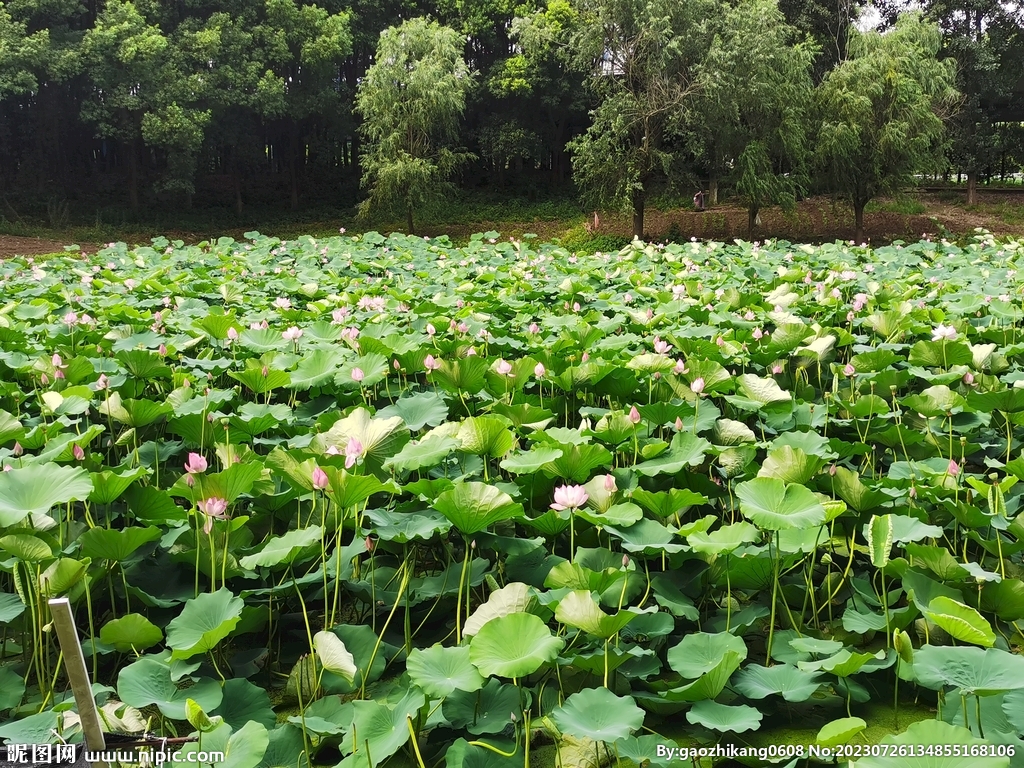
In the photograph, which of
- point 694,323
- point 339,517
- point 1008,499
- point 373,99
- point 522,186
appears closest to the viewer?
point 339,517

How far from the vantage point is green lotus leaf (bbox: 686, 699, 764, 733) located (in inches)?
46.0

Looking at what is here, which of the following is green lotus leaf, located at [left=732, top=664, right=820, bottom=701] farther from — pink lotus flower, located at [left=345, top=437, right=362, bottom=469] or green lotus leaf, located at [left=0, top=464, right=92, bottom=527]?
green lotus leaf, located at [left=0, top=464, right=92, bottom=527]

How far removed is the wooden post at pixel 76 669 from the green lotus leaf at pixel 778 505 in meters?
1.03

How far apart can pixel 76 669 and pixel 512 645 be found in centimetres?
61

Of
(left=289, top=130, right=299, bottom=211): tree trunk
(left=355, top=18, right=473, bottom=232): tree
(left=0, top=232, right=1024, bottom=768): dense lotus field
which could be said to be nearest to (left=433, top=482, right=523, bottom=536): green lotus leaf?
(left=0, top=232, right=1024, bottom=768): dense lotus field

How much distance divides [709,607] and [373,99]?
1488 centimetres

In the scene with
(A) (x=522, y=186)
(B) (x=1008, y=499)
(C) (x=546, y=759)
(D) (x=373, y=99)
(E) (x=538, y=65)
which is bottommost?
(C) (x=546, y=759)

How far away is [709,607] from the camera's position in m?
1.66

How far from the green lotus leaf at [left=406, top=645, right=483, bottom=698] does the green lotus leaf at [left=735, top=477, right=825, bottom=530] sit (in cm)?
55

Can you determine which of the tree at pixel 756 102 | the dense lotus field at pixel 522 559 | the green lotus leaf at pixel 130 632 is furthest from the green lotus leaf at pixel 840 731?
the tree at pixel 756 102

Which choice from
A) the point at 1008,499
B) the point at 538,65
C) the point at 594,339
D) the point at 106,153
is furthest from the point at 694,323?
the point at 106,153

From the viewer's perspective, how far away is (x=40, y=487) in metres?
1.45

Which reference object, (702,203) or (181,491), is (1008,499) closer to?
(181,491)

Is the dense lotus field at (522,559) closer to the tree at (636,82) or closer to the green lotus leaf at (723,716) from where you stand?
the green lotus leaf at (723,716)
